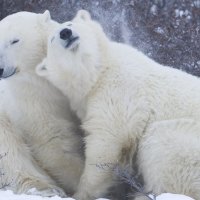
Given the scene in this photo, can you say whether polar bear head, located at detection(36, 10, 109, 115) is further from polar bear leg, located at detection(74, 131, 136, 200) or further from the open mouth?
polar bear leg, located at detection(74, 131, 136, 200)

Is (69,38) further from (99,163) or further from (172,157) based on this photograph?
(172,157)

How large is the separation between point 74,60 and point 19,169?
0.86 m

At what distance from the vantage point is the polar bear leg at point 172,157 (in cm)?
386

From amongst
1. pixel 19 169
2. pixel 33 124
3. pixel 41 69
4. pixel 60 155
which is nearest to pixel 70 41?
pixel 41 69

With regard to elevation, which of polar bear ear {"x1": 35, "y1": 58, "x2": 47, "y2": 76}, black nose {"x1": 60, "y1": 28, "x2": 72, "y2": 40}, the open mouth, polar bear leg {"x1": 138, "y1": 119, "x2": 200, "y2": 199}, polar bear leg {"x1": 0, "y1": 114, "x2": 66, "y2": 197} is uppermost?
black nose {"x1": 60, "y1": 28, "x2": 72, "y2": 40}

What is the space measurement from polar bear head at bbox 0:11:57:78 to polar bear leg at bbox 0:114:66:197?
46cm

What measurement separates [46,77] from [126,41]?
4929 millimetres

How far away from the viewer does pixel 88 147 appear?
4199 millimetres

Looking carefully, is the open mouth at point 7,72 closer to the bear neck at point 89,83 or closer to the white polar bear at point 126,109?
the white polar bear at point 126,109

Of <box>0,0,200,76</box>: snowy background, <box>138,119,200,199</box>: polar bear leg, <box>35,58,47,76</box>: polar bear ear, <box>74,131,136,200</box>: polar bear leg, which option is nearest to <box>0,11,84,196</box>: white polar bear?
<box>35,58,47,76</box>: polar bear ear

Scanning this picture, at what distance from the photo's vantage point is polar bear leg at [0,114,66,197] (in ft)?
14.2

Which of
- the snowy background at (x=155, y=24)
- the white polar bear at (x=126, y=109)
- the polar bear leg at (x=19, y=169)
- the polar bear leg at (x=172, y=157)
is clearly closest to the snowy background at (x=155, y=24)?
the snowy background at (x=155, y=24)

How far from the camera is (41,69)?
436 centimetres

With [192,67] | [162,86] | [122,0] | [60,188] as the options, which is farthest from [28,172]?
[122,0]
